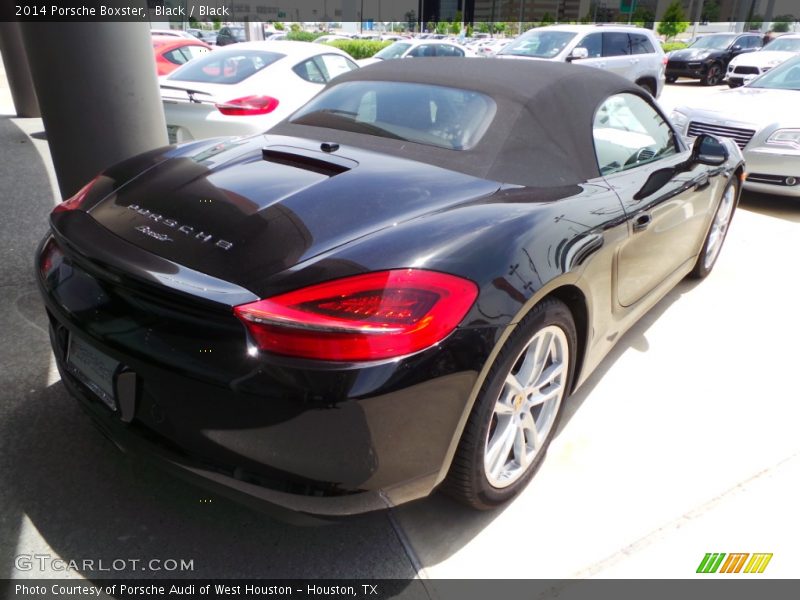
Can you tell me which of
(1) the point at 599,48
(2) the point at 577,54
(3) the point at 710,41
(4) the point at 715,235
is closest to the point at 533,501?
(4) the point at 715,235

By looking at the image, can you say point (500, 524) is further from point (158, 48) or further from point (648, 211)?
point (158, 48)

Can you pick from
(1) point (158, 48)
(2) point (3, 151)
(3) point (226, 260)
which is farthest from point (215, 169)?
(1) point (158, 48)

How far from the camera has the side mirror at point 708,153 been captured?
3.20m

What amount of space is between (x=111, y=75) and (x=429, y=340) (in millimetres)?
2769

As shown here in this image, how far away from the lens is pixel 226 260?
1672 millimetres

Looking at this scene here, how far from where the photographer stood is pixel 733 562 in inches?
81.5

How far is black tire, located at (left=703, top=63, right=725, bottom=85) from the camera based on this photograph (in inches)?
786

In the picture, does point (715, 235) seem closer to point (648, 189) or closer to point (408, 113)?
point (648, 189)

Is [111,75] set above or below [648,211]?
above

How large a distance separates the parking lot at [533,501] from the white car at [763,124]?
345cm

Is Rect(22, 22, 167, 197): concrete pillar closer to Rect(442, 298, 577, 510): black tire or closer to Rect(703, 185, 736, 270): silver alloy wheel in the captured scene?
Rect(442, 298, 577, 510): black tire

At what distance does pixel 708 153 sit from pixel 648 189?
74 centimetres

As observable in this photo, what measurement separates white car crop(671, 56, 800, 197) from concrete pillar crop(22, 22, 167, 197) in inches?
220

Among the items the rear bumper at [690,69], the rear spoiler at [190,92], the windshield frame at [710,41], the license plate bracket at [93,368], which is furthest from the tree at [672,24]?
the license plate bracket at [93,368]
